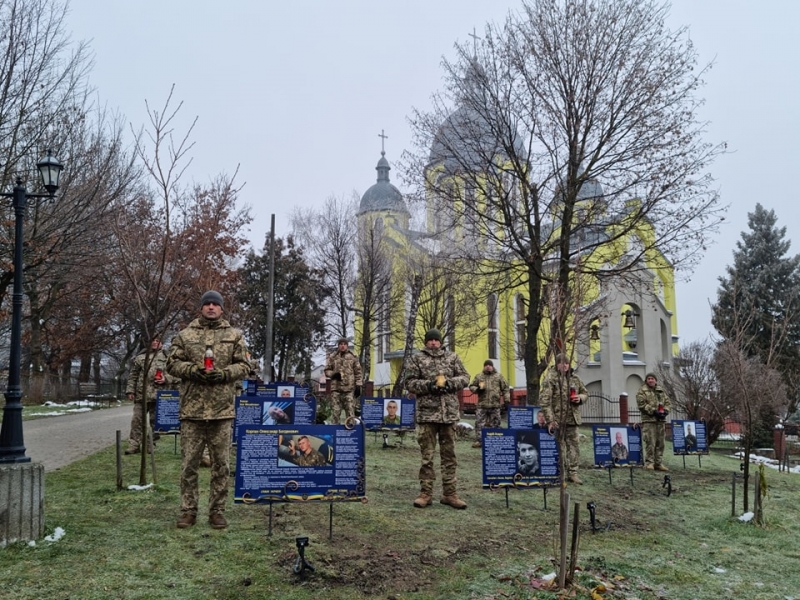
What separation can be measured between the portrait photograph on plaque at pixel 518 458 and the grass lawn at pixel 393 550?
16.2 inches

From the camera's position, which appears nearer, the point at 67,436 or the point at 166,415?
the point at 166,415

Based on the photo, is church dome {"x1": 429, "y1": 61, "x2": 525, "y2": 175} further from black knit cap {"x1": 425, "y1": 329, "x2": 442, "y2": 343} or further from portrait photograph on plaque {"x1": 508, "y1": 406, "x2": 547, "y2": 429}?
black knit cap {"x1": 425, "y1": 329, "x2": 442, "y2": 343}

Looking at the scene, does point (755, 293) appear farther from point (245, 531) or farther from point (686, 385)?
point (245, 531)

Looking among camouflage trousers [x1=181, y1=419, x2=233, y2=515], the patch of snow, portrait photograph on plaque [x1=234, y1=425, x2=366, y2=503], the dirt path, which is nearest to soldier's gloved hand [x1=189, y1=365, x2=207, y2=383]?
camouflage trousers [x1=181, y1=419, x2=233, y2=515]

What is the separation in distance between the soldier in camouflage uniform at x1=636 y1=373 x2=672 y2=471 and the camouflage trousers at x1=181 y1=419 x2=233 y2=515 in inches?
Result: 376

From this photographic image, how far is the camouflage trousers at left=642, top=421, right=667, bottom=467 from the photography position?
1343 cm

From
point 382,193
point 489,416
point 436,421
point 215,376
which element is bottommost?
point 489,416

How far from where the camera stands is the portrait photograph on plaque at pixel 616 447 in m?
10.5

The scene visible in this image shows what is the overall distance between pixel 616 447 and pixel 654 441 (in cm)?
346

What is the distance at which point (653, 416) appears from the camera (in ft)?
43.8

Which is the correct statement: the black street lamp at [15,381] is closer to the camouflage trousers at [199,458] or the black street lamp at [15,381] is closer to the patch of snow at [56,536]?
the patch of snow at [56,536]

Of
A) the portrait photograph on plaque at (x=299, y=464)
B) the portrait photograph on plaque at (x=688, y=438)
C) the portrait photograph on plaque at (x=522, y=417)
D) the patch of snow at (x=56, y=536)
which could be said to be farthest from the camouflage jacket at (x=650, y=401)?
the patch of snow at (x=56, y=536)

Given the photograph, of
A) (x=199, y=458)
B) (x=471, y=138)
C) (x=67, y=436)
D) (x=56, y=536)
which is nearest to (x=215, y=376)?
(x=199, y=458)

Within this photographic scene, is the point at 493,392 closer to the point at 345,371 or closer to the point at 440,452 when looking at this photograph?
the point at 345,371
